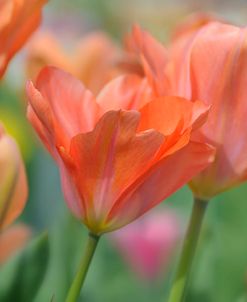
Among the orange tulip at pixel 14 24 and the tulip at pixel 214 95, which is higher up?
the orange tulip at pixel 14 24

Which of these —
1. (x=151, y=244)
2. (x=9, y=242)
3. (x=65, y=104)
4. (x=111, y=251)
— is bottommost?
(x=151, y=244)

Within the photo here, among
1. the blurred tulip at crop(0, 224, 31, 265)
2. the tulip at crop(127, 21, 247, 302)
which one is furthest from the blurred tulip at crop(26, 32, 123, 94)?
the tulip at crop(127, 21, 247, 302)

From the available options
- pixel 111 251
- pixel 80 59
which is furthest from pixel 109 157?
pixel 80 59

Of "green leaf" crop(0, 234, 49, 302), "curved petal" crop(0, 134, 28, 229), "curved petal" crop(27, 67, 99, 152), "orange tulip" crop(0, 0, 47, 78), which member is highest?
"orange tulip" crop(0, 0, 47, 78)

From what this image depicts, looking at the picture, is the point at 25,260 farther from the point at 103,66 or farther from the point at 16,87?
the point at 16,87

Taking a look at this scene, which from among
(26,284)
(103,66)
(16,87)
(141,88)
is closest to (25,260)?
(26,284)

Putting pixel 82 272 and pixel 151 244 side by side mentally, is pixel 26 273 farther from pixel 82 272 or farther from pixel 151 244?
pixel 151 244

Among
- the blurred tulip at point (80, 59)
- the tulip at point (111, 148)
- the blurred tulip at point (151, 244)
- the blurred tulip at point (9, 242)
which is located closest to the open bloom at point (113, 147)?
the tulip at point (111, 148)

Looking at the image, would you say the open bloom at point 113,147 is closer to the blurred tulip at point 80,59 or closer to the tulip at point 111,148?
the tulip at point 111,148

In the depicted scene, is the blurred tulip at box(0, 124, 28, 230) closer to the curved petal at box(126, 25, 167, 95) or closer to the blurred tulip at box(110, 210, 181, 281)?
the curved petal at box(126, 25, 167, 95)
